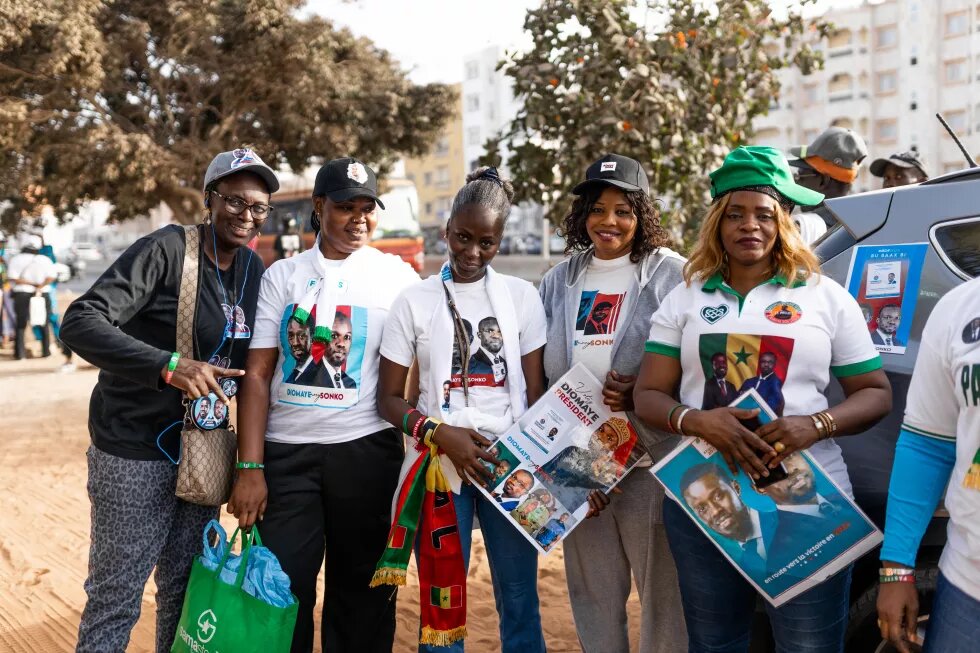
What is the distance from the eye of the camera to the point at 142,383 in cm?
280

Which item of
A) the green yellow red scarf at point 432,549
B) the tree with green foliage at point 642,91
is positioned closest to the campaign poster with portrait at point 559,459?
the green yellow red scarf at point 432,549

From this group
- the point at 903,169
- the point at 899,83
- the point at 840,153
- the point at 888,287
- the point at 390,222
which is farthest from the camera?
the point at 899,83

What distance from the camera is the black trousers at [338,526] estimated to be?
3064 mm

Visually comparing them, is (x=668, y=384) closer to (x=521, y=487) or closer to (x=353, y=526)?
(x=521, y=487)

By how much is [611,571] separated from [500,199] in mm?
1302

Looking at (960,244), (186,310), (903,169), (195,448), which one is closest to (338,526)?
(195,448)

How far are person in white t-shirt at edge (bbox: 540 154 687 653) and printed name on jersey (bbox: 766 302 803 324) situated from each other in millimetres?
568

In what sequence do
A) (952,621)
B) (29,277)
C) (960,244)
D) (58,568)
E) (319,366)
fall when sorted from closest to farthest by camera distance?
(952,621)
(960,244)
(319,366)
(58,568)
(29,277)

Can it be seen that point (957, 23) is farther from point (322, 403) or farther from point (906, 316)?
point (322, 403)

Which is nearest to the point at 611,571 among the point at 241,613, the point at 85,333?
the point at 241,613

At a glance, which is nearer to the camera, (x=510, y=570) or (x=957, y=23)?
(x=510, y=570)

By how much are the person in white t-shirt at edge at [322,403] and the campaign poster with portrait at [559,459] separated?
497mm

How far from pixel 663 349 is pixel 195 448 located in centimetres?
150

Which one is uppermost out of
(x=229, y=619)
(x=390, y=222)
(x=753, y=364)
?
(x=390, y=222)
